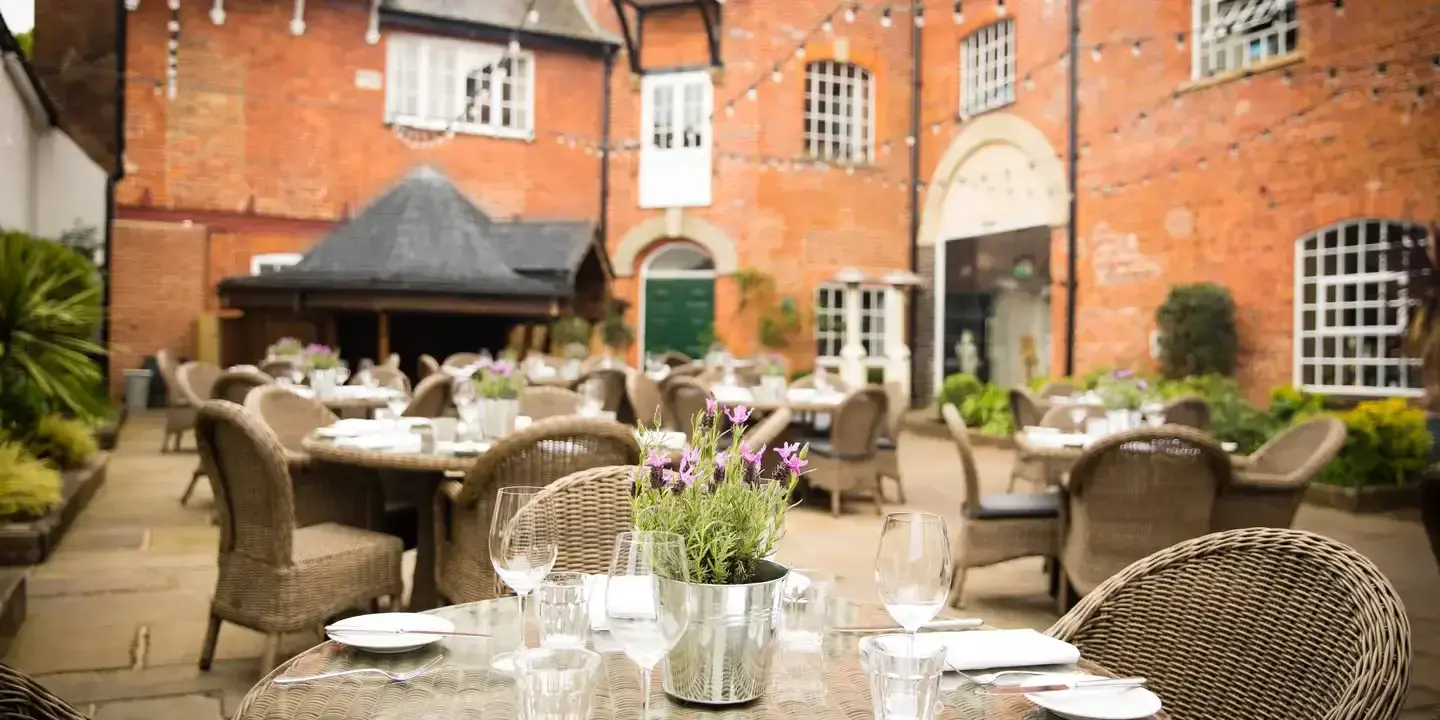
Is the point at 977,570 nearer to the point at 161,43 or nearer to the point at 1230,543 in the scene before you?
the point at 1230,543

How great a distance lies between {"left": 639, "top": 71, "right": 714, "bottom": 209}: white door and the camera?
1373 centimetres

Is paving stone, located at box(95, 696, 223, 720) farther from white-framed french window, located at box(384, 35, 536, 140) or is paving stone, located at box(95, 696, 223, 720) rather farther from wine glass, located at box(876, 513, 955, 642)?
white-framed french window, located at box(384, 35, 536, 140)

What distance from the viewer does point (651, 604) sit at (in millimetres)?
1114

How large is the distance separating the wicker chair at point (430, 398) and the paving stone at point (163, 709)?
2192 mm

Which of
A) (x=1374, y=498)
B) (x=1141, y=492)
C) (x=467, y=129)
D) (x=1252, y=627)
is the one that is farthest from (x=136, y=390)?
(x=1252, y=627)

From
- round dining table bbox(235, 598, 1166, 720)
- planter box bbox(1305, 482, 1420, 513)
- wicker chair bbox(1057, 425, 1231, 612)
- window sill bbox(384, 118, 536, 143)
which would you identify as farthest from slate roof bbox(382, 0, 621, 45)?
round dining table bbox(235, 598, 1166, 720)

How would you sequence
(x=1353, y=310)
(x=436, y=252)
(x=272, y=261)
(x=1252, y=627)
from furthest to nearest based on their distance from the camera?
(x=436, y=252) < (x=272, y=261) < (x=1353, y=310) < (x=1252, y=627)

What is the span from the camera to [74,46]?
10.1 metres

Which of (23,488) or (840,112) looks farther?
(840,112)

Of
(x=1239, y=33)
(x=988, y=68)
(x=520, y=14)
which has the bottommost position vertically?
(x=1239, y=33)

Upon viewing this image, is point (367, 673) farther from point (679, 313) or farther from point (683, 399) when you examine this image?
point (679, 313)

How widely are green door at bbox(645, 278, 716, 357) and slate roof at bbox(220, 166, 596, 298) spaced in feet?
3.58

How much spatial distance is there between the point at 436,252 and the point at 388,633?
441 inches

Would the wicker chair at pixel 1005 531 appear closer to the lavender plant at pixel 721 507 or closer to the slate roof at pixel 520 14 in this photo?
the lavender plant at pixel 721 507
